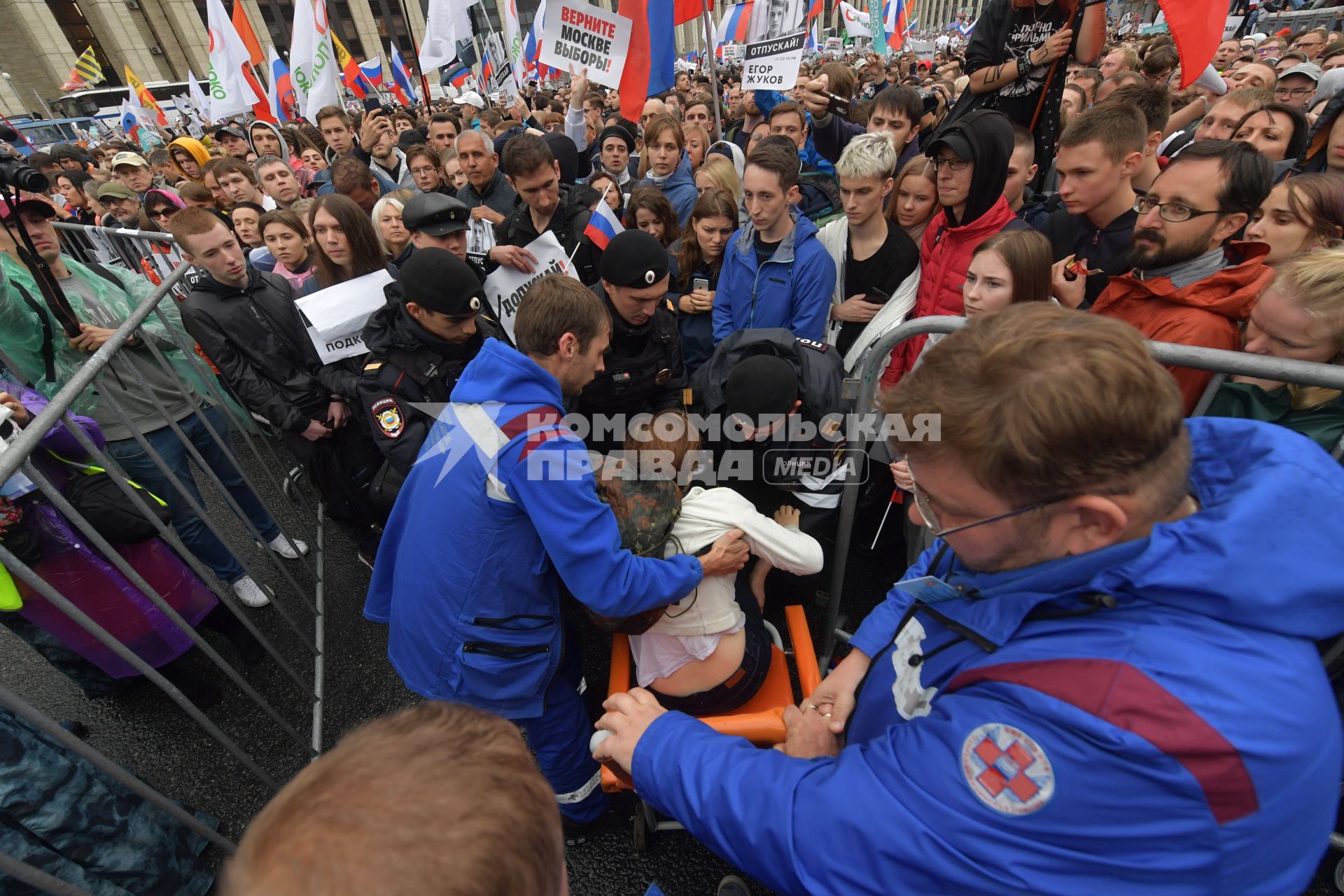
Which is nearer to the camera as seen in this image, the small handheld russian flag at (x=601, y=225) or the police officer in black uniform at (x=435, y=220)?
the police officer in black uniform at (x=435, y=220)

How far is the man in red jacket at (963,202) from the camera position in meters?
2.84

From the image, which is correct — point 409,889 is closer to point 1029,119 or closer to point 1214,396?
point 1214,396

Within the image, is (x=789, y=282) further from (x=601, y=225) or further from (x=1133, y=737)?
(x=1133, y=737)

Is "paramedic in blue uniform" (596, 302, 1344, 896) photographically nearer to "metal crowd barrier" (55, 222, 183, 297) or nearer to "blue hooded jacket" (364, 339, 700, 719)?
"blue hooded jacket" (364, 339, 700, 719)

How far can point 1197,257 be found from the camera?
7.18 feet

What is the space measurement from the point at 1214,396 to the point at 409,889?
7.65 ft

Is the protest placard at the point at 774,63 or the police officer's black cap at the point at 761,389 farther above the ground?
the protest placard at the point at 774,63

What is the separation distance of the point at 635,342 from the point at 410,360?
1134 mm

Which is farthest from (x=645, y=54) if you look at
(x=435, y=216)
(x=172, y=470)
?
(x=172, y=470)

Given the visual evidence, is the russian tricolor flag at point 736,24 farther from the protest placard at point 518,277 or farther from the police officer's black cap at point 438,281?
the police officer's black cap at point 438,281

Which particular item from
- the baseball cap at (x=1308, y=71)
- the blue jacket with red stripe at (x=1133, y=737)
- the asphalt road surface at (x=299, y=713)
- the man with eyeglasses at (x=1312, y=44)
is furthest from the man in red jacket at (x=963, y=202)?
the man with eyeglasses at (x=1312, y=44)

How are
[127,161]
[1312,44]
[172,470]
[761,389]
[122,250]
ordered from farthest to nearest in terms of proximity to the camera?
[1312,44]
[127,161]
[122,250]
[172,470]
[761,389]

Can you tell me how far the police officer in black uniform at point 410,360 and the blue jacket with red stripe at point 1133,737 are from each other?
237 cm

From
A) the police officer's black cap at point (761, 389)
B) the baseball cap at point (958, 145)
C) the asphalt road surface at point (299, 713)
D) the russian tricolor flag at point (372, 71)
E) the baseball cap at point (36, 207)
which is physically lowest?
the asphalt road surface at point (299, 713)
